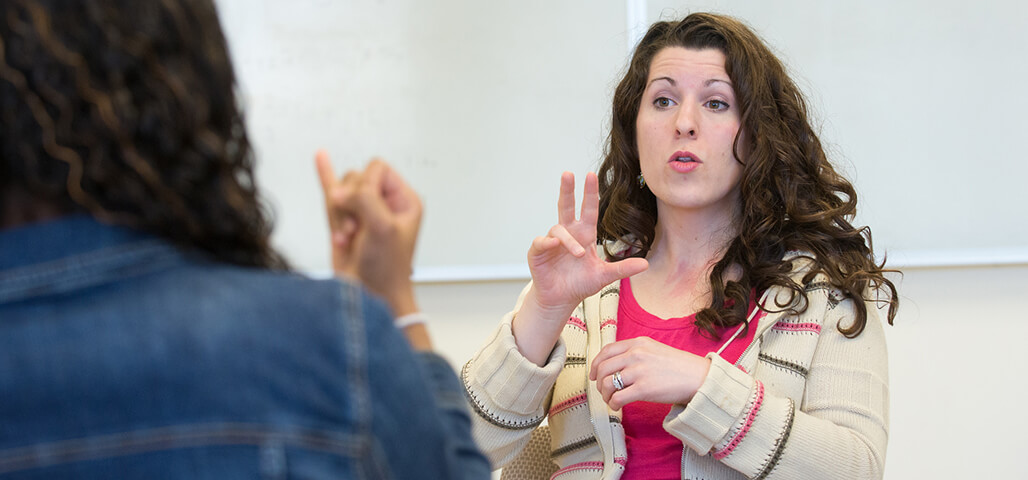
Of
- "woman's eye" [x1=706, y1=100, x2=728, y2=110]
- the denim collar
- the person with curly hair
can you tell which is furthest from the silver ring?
the denim collar

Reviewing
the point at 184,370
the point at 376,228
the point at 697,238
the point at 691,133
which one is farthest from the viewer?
the point at 697,238

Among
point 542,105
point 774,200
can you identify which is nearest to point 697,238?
point 774,200

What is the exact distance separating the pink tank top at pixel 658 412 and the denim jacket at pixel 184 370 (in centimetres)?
81

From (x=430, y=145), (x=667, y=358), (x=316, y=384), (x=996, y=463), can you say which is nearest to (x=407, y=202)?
(x=316, y=384)

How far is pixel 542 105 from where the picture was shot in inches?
91.9

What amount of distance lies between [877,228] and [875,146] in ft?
0.72

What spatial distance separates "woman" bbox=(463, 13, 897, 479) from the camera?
123cm

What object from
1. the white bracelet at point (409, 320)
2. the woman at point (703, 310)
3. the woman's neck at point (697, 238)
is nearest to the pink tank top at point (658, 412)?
the woman at point (703, 310)

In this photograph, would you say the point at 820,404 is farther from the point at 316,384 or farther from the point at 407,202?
the point at 316,384

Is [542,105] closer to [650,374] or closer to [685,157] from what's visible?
[685,157]

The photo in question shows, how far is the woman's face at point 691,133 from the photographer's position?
1.46m

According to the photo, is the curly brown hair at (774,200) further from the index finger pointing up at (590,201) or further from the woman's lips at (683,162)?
the index finger pointing up at (590,201)

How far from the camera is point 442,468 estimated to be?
2.05 feet

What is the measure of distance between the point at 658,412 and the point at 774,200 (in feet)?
1.39
